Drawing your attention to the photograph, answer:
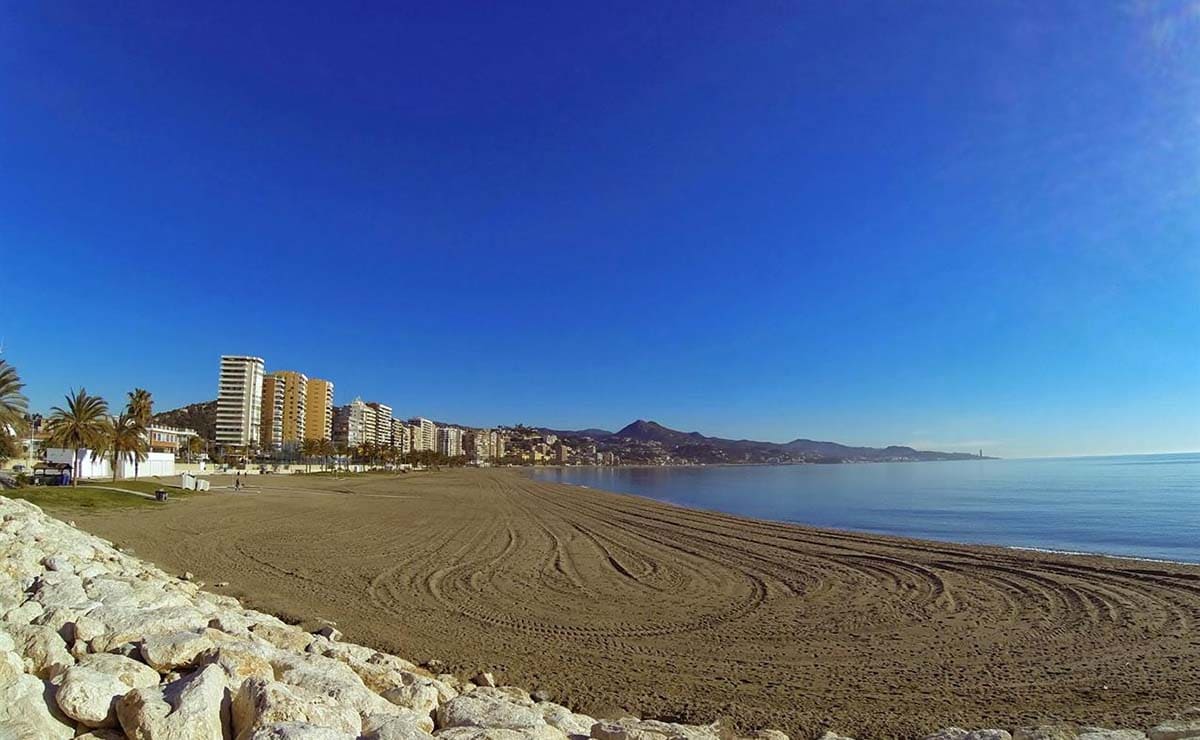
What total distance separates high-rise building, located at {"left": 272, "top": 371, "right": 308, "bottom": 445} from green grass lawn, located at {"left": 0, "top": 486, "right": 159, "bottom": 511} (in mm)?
150359

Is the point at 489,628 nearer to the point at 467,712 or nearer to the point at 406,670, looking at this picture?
the point at 406,670

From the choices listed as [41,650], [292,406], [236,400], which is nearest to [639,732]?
[41,650]

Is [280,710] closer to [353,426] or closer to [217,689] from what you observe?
[217,689]

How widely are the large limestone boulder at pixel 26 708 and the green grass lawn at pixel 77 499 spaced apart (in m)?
26.7

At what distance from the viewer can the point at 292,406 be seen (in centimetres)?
17262

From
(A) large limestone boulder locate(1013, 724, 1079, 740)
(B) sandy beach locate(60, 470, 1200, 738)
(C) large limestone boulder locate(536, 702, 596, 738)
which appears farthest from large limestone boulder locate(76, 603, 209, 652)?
(A) large limestone boulder locate(1013, 724, 1079, 740)

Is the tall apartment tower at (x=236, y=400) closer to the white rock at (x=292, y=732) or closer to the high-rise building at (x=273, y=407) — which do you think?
the high-rise building at (x=273, y=407)

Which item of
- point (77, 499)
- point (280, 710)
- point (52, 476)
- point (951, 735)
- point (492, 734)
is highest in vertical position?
point (280, 710)

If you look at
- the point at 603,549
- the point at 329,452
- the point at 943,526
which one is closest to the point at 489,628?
the point at 603,549

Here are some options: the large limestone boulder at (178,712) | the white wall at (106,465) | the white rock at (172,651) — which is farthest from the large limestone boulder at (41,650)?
the white wall at (106,465)

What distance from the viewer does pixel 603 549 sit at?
20062 mm

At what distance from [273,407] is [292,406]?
17.9 ft

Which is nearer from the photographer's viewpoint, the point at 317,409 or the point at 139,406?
the point at 139,406

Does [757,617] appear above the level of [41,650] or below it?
below
